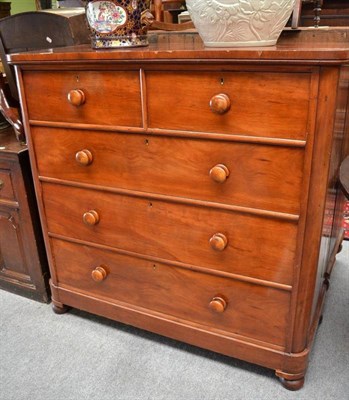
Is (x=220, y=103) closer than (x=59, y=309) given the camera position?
Yes

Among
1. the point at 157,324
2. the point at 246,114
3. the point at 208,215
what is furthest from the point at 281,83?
the point at 157,324

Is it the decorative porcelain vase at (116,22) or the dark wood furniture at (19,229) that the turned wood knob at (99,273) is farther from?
the decorative porcelain vase at (116,22)

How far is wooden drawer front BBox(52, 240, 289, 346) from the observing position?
4.03 feet

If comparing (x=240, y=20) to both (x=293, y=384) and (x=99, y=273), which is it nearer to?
(x=99, y=273)

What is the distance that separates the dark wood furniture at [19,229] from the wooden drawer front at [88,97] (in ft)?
0.87

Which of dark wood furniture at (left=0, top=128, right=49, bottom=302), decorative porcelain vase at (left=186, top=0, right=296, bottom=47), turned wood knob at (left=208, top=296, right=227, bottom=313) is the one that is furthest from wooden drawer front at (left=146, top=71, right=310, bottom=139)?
dark wood furniture at (left=0, top=128, right=49, bottom=302)

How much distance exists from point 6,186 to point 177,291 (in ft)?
2.53

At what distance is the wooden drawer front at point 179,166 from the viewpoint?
3.48 ft

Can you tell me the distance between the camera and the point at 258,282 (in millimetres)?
1194

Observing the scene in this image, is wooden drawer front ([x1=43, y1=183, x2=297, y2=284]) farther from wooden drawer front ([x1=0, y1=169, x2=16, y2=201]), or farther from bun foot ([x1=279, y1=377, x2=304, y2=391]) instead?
bun foot ([x1=279, y1=377, x2=304, y2=391])

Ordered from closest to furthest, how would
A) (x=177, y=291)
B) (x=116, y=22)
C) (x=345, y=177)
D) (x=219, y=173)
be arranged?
1. (x=345, y=177)
2. (x=219, y=173)
3. (x=116, y=22)
4. (x=177, y=291)

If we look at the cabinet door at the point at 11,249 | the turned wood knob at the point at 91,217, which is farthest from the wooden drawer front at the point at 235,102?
the cabinet door at the point at 11,249

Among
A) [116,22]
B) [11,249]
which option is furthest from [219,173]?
[11,249]

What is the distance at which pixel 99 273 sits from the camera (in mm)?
1442
